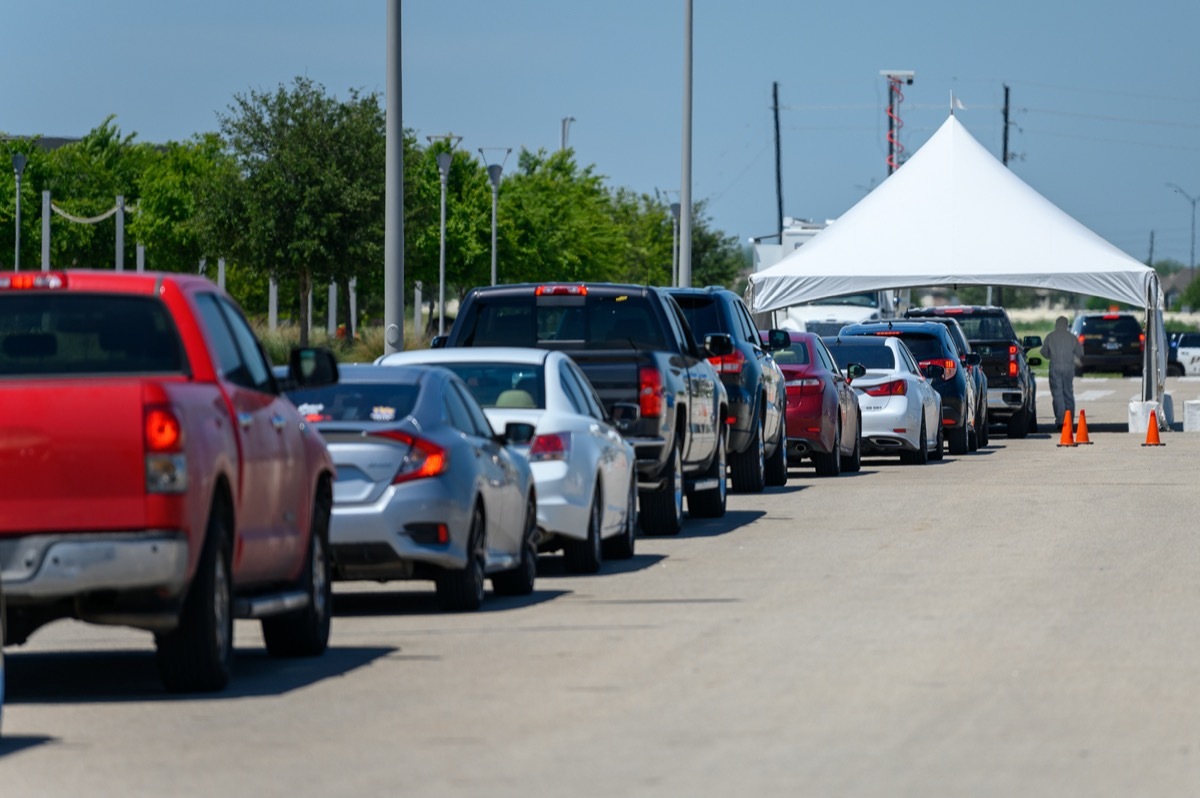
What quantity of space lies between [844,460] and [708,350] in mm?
7887


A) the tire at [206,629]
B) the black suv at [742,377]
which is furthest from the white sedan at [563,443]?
the black suv at [742,377]

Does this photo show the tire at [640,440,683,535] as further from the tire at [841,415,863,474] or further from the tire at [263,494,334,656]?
the tire at [841,415,863,474]

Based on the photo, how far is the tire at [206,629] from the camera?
980 cm

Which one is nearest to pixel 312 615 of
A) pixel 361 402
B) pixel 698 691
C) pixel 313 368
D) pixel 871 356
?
pixel 313 368

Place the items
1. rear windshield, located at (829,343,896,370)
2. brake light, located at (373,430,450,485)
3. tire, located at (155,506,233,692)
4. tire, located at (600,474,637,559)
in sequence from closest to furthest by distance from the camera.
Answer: tire, located at (155,506,233,692) < brake light, located at (373,430,450,485) < tire, located at (600,474,637,559) < rear windshield, located at (829,343,896,370)

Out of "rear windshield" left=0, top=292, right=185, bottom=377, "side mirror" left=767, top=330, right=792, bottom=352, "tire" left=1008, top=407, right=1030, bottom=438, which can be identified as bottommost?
"tire" left=1008, top=407, right=1030, bottom=438

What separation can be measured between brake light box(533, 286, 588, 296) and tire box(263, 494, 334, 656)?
7.73 m

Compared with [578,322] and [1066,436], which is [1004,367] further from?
[578,322]

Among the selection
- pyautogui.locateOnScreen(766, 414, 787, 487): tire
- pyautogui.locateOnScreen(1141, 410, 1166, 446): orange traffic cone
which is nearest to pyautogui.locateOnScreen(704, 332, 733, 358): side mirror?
pyautogui.locateOnScreen(766, 414, 787, 487): tire

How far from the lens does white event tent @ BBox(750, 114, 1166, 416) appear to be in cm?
3788

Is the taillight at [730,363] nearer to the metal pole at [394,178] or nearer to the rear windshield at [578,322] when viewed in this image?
the rear windshield at [578,322]

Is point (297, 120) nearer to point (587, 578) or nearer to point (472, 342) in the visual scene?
point (472, 342)

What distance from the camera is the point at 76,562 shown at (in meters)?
9.35

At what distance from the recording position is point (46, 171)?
3179 inches
